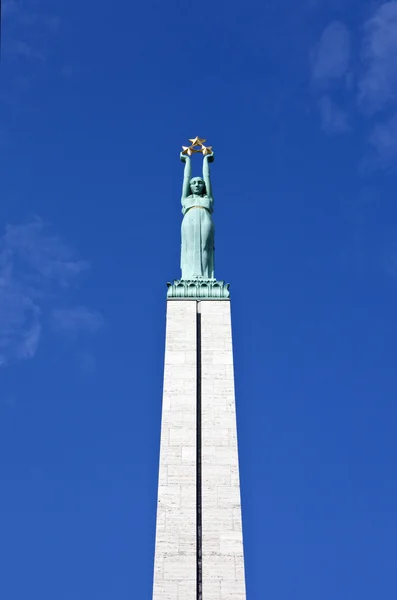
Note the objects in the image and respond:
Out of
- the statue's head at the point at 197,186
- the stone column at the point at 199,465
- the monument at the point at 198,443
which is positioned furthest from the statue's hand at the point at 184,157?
the stone column at the point at 199,465

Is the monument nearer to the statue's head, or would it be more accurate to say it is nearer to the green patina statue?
the green patina statue

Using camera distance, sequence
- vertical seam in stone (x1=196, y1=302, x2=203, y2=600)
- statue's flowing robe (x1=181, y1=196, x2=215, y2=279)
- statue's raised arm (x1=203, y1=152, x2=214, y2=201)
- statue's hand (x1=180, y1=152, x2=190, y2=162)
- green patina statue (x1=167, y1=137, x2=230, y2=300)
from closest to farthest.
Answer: vertical seam in stone (x1=196, y1=302, x2=203, y2=600) → green patina statue (x1=167, y1=137, x2=230, y2=300) → statue's flowing robe (x1=181, y1=196, x2=215, y2=279) → statue's raised arm (x1=203, y1=152, x2=214, y2=201) → statue's hand (x1=180, y1=152, x2=190, y2=162)

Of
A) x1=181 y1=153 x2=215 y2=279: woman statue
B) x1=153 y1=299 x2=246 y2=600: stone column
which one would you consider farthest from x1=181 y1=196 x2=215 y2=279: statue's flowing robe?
x1=153 y1=299 x2=246 y2=600: stone column

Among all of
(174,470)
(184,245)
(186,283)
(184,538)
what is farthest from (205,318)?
(184,538)

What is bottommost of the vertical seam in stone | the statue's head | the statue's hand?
the vertical seam in stone

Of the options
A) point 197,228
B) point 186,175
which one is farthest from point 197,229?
point 186,175

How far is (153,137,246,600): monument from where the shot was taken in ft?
98.0

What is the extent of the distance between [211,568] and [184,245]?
1503cm

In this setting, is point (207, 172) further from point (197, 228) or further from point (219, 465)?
point (219, 465)

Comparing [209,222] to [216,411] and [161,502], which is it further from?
[161,502]

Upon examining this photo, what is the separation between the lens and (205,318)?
37.1 metres

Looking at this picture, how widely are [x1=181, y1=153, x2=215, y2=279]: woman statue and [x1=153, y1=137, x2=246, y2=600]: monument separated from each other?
0.05 metres

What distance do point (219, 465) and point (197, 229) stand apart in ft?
38.1

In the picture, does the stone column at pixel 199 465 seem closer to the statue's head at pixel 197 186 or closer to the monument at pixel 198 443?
the monument at pixel 198 443
